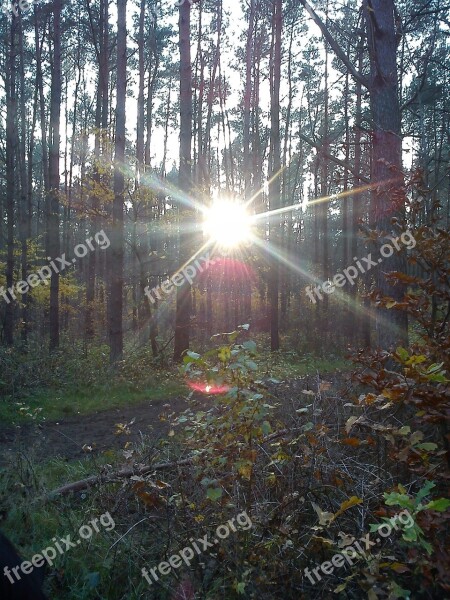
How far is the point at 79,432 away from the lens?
7977 mm

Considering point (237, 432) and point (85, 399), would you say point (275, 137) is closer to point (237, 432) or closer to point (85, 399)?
point (85, 399)

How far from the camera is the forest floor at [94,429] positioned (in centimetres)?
611

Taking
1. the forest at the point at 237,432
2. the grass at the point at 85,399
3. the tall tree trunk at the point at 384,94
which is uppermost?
the tall tree trunk at the point at 384,94

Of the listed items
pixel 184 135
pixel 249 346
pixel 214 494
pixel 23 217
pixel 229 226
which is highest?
pixel 184 135

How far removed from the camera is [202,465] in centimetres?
363

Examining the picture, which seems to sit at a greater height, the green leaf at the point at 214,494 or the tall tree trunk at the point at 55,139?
the tall tree trunk at the point at 55,139

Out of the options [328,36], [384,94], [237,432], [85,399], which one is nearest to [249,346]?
[237,432]

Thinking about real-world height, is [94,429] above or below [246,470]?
below

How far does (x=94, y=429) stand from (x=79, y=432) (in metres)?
0.26

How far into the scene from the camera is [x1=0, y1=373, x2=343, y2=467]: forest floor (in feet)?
20.1

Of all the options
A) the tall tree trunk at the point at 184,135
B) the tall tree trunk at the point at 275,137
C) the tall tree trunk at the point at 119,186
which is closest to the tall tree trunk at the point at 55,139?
the tall tree trunk at the point at 119,186

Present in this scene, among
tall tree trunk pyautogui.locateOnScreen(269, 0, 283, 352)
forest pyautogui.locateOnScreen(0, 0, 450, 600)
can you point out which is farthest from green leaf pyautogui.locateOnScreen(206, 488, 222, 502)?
tall tree trunk pyautogui.locateOnScreen(269, 0, 283, 352)

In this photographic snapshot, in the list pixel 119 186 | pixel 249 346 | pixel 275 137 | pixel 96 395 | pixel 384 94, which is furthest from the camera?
pixel 275 137

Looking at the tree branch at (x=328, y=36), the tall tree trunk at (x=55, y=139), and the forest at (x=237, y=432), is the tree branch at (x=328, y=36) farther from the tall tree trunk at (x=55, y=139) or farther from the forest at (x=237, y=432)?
the tall tree trunk at (x=55, y=139)
